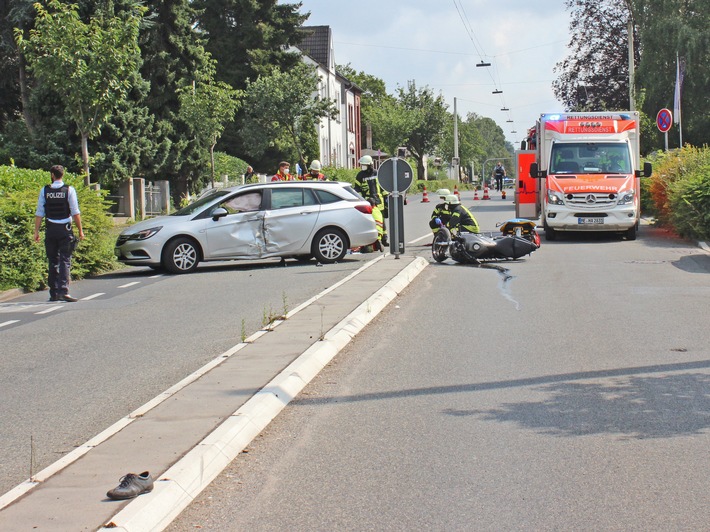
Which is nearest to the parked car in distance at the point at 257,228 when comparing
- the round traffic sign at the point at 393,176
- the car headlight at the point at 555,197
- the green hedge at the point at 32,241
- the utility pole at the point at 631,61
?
the green hedge at the point at 32,241

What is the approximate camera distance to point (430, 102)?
94.7m

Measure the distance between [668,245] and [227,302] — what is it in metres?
12.1

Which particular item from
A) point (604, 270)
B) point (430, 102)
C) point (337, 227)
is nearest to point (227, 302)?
point (337, 227)

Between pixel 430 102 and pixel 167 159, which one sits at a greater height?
pixel 430 102

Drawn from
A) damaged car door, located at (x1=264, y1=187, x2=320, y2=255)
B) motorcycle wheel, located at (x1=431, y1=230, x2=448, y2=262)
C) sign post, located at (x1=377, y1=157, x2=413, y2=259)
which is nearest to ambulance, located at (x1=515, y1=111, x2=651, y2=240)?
motorcycle wheel, located at (x1=431, y1=230, x2=448, y2=262)

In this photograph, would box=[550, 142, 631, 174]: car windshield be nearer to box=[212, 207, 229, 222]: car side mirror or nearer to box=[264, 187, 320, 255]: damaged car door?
box=[264, 187, 320, 255]: damaged car door

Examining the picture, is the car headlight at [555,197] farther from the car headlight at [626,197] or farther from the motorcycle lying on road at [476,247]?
the motorcycle lying on road at [476,247]

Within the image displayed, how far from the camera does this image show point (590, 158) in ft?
77.7

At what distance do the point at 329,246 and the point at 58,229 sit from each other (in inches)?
221

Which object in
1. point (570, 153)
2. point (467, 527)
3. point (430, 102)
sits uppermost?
point (430, 102)

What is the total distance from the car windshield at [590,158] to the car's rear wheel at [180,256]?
9.92 metres

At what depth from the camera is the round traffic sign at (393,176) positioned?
17.7 metres

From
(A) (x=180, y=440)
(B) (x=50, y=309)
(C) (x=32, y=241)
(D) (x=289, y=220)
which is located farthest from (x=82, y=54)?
(A) (x=180, y=440)

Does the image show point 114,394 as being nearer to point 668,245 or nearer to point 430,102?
point 668,245
